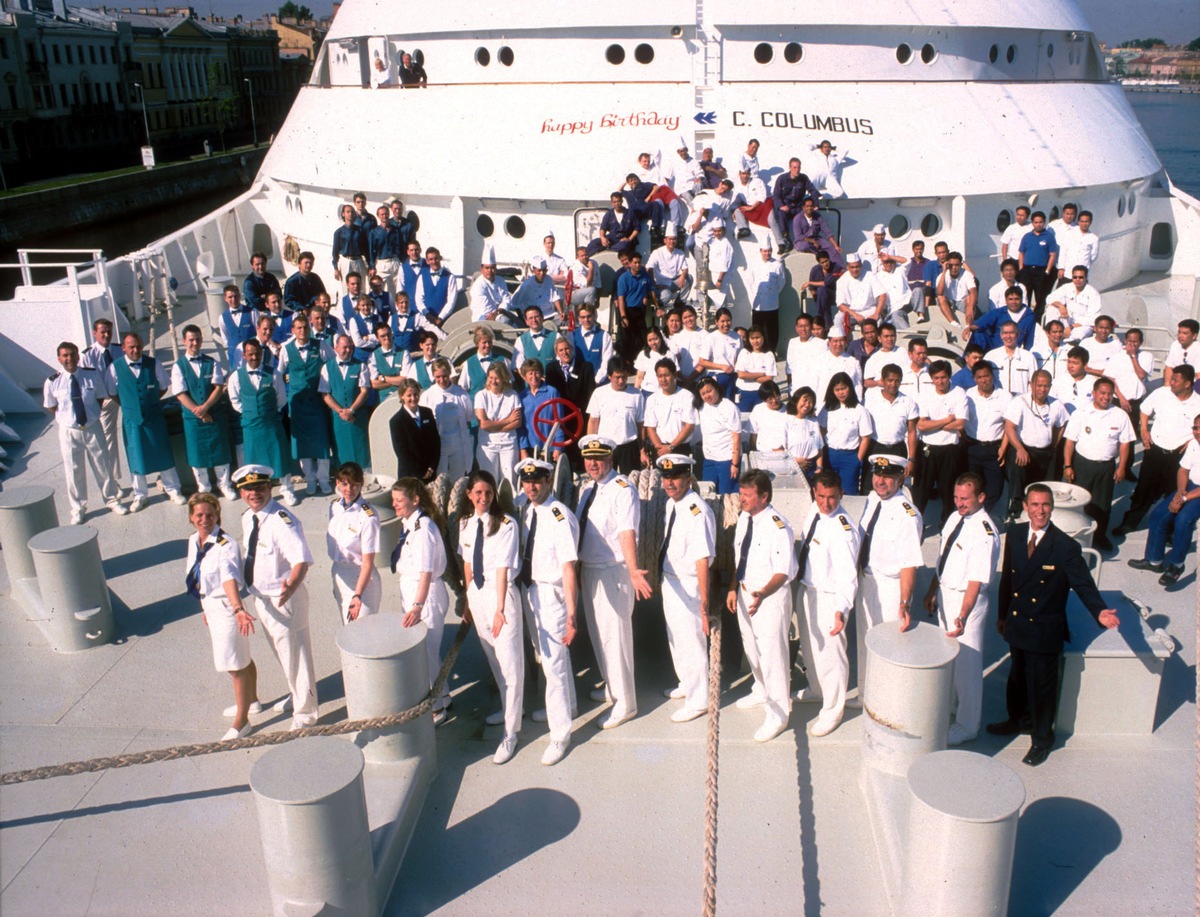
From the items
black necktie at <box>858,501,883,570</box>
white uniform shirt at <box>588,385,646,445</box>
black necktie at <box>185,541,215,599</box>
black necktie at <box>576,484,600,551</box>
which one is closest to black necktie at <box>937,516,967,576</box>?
black necktie at <box>858,501,883,570</box>

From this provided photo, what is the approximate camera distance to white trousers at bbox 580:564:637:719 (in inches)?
224

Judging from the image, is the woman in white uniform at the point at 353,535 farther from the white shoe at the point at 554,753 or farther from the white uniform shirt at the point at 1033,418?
the white uniform shirt at the point at 1033,418

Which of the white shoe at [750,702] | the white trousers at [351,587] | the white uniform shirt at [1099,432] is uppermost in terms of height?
the white uniform shirt at [1099,432]

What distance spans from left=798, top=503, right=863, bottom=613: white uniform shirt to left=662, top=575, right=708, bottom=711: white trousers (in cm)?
66

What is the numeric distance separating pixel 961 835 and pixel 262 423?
265 inches

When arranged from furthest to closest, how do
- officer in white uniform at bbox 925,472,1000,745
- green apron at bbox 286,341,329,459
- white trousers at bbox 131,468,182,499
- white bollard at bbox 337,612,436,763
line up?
white trousers at bbox 131,468,182,499 < green apron at bbox 286,341,329,459 < officer in white uniform at bbox 925,472,1000,745 < white bollard at bbox 337,612,436,763

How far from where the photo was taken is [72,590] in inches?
268

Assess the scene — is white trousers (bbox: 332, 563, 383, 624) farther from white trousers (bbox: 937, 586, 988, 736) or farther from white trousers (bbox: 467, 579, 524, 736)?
white trousers (bbox: 937, 586, 988, 736)

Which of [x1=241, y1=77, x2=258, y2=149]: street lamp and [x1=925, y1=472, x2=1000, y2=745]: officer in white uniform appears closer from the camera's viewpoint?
[x1=925, y1=472, x2=1000, y2=745]: officer in white uniform

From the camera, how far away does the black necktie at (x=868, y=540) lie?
566 centimetres

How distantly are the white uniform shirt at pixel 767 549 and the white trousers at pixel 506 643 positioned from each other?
1.32 meters

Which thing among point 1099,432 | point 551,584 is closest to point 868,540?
point 551,584

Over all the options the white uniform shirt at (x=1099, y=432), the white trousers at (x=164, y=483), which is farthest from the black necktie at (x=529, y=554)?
the white trousers at (x=164, y=483)

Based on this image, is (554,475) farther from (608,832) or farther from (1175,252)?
(1175,252)
